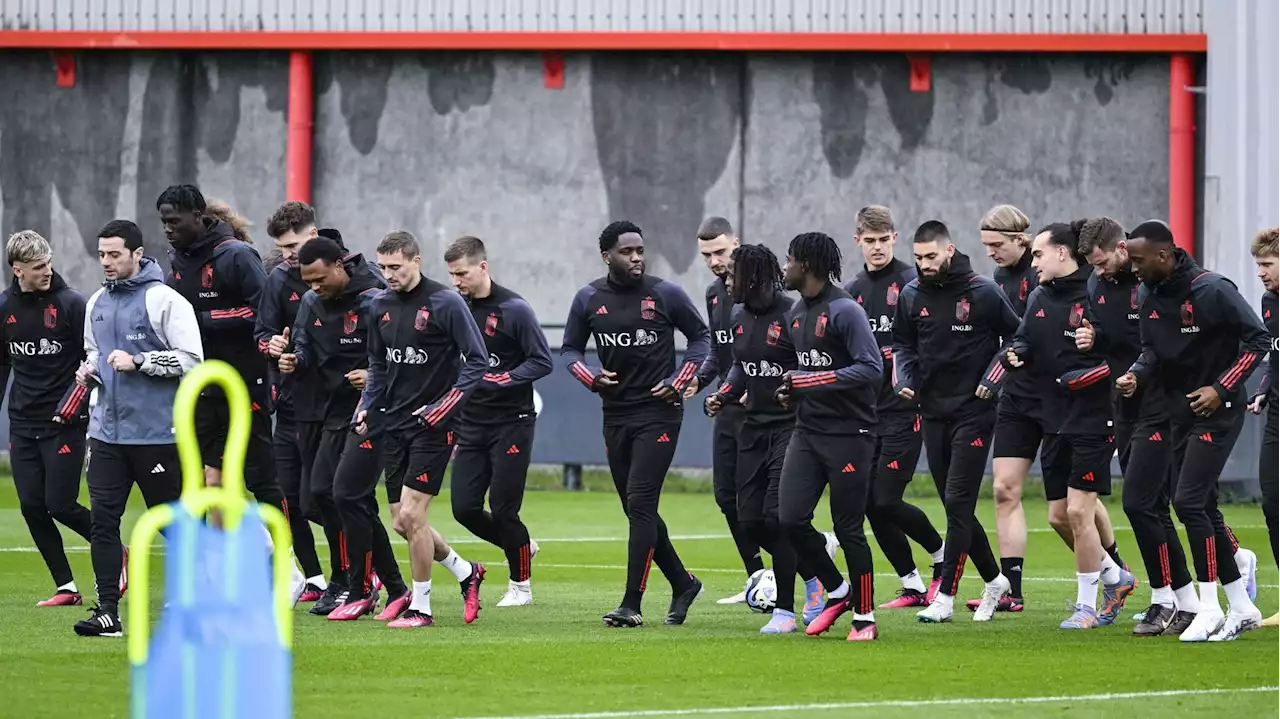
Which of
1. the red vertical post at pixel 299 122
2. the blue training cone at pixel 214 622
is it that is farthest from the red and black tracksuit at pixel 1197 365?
the red vertical post at pixel 299 122

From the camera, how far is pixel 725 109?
27.5 m

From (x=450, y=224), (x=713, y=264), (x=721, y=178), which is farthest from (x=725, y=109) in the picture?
(x=713, y=264)

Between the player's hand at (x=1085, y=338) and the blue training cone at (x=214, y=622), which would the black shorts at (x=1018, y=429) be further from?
the blue training cone at (x=214, y=622)

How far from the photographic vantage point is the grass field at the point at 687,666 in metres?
9.00

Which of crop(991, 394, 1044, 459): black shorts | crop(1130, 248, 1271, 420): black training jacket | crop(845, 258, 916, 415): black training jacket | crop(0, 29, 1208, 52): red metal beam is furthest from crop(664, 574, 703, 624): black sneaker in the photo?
crop(0, 29, 1208, 52): red metal beam

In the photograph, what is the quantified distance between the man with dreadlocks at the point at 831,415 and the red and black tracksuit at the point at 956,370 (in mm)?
1215

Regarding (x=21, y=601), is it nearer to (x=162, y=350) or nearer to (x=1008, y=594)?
(x=162, y=350)

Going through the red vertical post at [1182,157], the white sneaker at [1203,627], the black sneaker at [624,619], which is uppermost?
the red vertical post at [1182,157]

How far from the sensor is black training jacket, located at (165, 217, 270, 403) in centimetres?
1391

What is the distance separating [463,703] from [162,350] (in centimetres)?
342

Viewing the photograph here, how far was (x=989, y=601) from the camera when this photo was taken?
12797mm

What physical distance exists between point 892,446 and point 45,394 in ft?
16.7

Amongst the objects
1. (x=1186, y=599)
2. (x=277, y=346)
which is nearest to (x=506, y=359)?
(x=277, y=346)

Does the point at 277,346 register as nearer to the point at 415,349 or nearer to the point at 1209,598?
the point at 415,349
